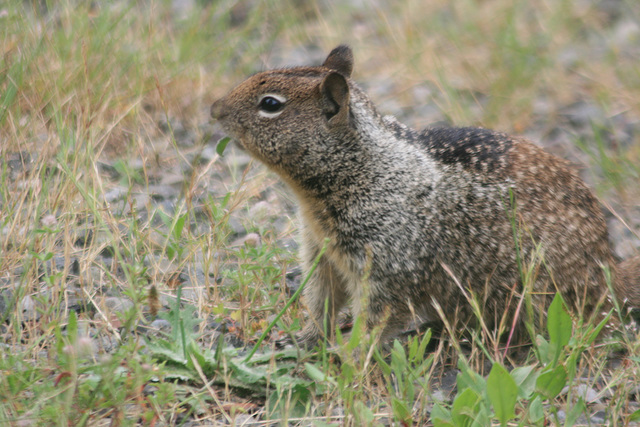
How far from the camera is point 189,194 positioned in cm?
419

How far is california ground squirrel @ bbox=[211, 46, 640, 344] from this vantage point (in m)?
3.72

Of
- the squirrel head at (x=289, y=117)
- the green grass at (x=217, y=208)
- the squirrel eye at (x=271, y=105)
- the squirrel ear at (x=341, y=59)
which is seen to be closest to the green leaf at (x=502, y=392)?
the green grass at (x=217, y=208)

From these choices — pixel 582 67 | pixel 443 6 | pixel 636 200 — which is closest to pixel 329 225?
pixel 636 200

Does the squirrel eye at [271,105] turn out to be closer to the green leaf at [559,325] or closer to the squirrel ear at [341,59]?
the squirrel ear at [341,59]

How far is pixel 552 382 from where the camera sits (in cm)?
281

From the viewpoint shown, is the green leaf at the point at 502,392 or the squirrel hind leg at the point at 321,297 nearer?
the green leaf at the point at 502,392

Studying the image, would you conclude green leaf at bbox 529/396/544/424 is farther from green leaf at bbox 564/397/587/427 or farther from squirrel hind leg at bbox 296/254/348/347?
squirrel hind leg at bbox 296/254/348/347

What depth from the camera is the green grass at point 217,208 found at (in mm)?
2883

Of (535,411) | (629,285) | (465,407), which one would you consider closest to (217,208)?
(465,407)

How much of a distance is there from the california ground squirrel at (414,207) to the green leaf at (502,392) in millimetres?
1021

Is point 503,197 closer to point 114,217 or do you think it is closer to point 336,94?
point 336,94

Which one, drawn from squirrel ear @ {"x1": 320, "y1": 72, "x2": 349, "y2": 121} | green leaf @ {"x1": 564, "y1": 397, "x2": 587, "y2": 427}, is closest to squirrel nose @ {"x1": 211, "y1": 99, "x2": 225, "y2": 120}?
squirrel ear @ {"x1": 320, "y1": 72, "x2": 349, "y2": 121}

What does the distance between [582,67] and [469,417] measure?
201 inches

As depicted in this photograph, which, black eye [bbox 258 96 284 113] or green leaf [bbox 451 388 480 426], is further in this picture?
black eye [bbox 258 96 284 113]
